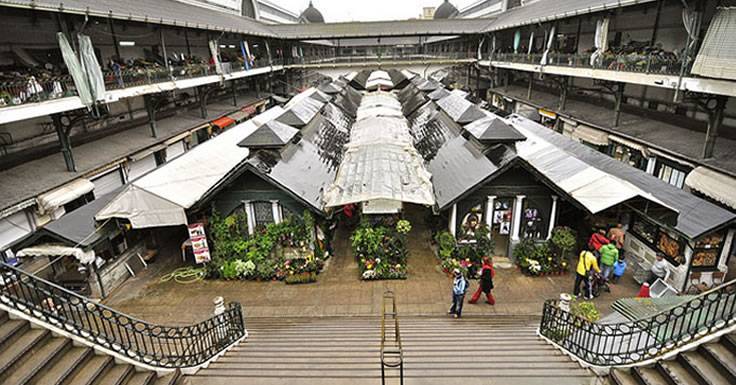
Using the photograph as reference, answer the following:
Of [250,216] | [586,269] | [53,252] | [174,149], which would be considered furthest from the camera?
[174,149]

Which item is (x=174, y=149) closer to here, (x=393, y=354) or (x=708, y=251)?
(x=393, y=354)

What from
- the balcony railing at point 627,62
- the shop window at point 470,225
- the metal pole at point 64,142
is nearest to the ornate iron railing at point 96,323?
the shop window at point 470,225

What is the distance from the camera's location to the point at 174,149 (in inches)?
951

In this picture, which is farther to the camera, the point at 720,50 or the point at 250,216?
the point at 250,216

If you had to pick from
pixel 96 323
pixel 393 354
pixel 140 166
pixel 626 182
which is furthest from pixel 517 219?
pixel 140 166

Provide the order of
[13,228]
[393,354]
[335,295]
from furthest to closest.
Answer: [13,228]
[335,295]
[393,354]

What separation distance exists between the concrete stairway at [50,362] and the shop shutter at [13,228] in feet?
29.6

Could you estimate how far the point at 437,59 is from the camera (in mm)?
44906

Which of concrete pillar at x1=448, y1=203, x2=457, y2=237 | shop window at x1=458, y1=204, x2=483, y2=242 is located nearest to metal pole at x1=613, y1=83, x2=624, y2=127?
shop window at x1=458, y1=204, x2=483, y2=242

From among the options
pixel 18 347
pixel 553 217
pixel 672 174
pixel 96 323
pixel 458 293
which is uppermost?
pixel 18 347

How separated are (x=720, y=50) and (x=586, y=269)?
9441 mm

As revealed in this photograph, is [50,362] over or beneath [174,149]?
over

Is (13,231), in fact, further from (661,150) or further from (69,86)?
(661,150)

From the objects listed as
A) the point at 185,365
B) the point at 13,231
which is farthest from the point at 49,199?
the point at 185,365
